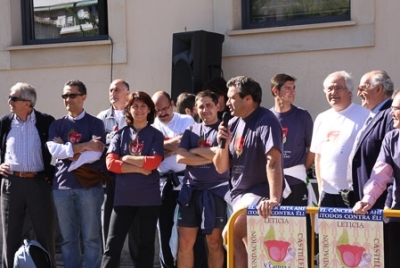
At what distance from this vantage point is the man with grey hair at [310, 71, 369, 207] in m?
6.75

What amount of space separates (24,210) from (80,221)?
25.9 inches

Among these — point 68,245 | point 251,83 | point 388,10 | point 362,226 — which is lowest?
point 68,245

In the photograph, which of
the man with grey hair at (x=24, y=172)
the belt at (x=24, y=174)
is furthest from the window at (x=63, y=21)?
the belt at (x=24, y=174)

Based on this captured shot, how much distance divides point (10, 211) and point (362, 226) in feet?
13.3

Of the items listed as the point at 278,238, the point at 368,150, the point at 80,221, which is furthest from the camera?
the point at 80,221

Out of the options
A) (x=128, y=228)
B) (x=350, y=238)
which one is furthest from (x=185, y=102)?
(x=350, y=238)

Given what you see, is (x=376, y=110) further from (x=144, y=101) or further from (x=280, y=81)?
(x=144, y=101)

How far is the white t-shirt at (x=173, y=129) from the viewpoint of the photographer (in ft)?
25.9

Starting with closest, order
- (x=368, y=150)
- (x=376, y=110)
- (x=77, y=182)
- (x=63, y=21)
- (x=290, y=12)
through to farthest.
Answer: (x=368, y=150)
(x=376, y=110)
(x=77, y=182)
(x=290, y=12)
(x=63, y=21)

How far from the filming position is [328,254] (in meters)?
5.37

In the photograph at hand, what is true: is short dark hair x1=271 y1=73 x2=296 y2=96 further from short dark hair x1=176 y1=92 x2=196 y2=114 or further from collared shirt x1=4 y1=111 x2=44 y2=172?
collared shirt x1=4 y1=111 x2=44 y2=172

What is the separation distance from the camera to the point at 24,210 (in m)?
8.11

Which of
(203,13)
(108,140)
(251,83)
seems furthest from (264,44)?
(251,83)

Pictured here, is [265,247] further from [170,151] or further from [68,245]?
[68,245]
